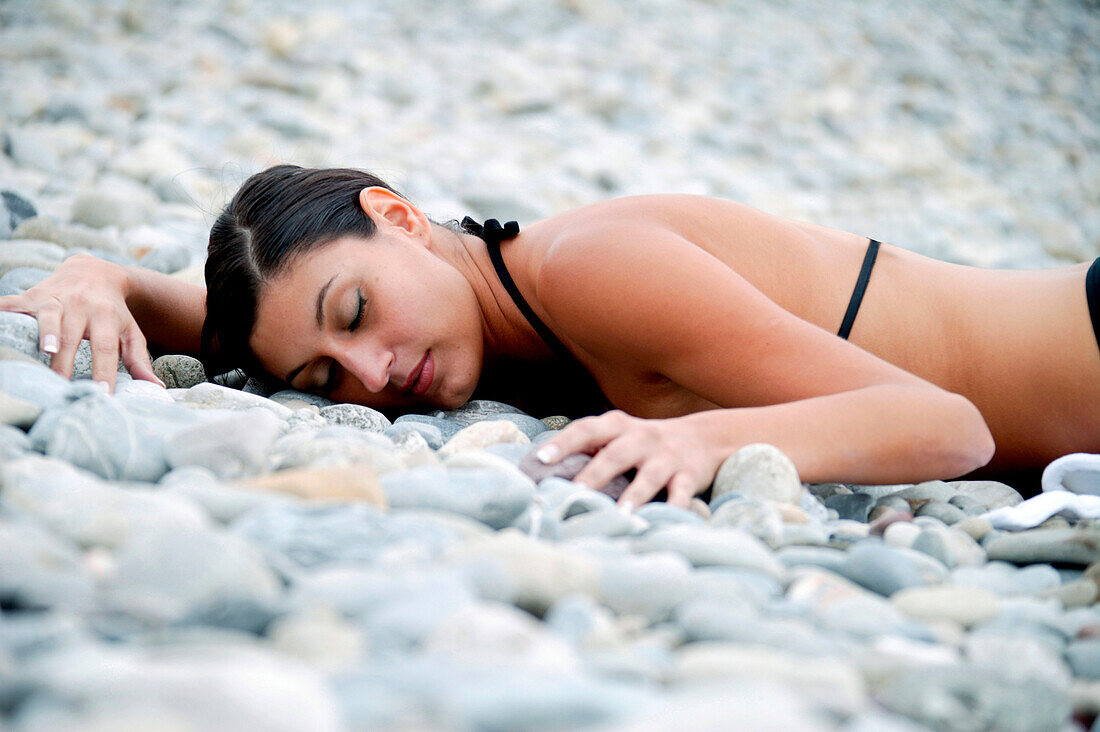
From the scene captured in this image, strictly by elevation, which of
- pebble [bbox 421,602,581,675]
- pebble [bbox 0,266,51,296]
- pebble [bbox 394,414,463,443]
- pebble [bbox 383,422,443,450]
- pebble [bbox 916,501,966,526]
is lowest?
pebble [bbox 394,414,463,443]

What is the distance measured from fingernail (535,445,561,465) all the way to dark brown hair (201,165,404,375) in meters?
0.67

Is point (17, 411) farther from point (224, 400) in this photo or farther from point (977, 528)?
point (977, 528)

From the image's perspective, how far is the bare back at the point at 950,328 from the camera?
1.64 metres

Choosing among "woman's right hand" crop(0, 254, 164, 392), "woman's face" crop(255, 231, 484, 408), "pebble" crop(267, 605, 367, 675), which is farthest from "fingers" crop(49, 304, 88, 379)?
"pebble" crop(267, 605, 367, 675)

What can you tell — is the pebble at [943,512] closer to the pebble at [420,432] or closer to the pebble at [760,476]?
the pebble at [760,476]

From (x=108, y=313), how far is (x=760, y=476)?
116 cm

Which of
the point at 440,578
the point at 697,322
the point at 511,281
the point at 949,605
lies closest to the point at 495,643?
the point at 440,578

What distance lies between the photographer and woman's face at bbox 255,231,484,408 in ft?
5.33

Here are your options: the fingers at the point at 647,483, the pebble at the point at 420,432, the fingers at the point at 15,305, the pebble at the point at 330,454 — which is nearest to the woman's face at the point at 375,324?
the pebble at the point at 420,432

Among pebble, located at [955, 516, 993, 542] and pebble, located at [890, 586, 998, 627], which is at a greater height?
pebble, located at [890, 586, 998, 627]

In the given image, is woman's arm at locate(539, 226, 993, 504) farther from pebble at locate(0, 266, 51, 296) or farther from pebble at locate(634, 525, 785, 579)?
pebble at locate(0, 266, 51, 296)

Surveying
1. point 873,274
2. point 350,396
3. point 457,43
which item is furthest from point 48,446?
point 457,43

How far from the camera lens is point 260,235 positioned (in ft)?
5.70

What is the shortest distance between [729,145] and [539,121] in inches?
43.3
